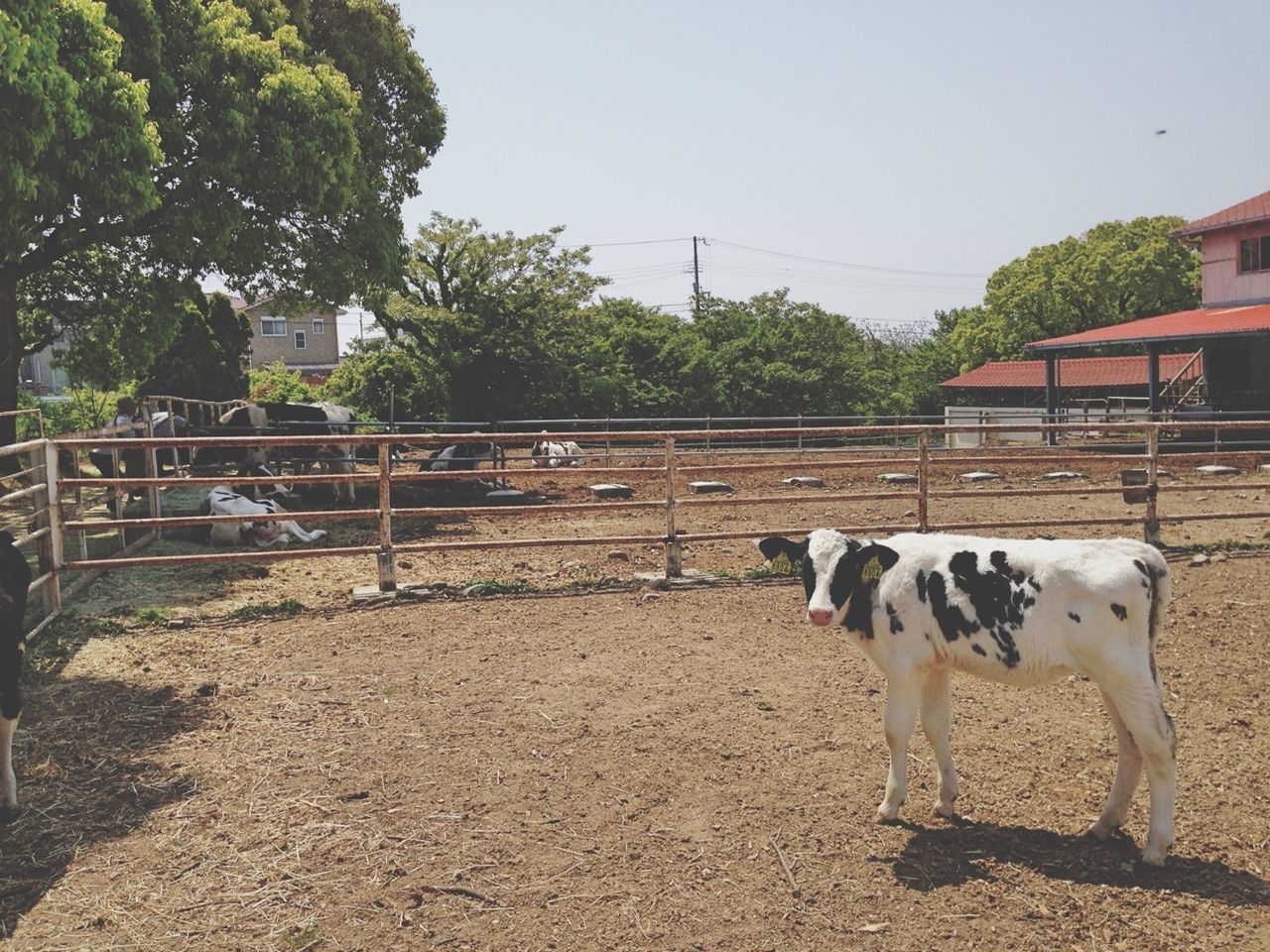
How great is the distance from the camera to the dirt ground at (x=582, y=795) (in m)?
3.40

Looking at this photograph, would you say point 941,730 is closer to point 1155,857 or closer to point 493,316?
point 1155,857

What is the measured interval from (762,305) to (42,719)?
112ft

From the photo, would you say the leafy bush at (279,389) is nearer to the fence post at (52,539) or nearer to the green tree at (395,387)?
the green tree at (395,387)

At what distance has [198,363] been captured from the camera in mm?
24734

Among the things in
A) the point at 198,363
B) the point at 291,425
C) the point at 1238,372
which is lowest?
the point at 291,425

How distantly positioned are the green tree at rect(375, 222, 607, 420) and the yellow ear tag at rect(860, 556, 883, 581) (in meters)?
22.1

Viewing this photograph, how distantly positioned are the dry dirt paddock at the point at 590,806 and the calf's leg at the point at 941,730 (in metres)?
0.11

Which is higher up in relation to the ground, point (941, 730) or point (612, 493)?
point (612, 493)

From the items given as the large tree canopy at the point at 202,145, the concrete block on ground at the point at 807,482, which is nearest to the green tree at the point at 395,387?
the large tree canopy at the point at 202,145

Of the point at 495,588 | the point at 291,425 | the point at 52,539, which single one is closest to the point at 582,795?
the point at 495,588

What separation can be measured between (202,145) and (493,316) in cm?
1340

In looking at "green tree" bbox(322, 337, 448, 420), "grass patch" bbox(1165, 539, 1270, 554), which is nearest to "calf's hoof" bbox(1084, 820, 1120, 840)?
"grass patch" bbox(1165, 539, 1270, 554)

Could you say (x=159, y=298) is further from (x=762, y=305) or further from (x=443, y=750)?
(x=762, y=305)

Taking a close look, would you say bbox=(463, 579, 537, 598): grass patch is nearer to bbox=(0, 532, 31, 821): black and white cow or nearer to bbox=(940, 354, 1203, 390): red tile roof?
bbox=(0, 532, 31, 821): black and white cow
